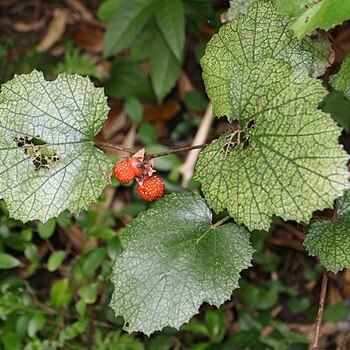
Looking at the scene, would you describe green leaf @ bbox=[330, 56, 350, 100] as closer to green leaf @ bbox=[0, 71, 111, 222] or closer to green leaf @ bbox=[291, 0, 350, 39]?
green leaf @ bbox=[291, 0, 350, 39]

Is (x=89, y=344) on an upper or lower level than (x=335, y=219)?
lower

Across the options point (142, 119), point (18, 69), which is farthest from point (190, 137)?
point (18, 69)

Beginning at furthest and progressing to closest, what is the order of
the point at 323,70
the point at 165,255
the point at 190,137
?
1. the point at 190,137
2. the point at 323,70
3. the point at 165,255

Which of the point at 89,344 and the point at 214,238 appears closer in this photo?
the point at 214,238

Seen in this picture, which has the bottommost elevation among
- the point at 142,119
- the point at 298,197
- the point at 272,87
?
the point at 142,119

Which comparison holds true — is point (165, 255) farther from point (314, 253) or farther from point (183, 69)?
point (183, 69)

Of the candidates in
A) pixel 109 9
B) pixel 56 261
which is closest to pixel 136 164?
pixel 56 261

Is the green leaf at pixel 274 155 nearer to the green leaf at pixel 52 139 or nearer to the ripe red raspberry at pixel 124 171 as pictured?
the ripe red raspberry at pixel 124 171

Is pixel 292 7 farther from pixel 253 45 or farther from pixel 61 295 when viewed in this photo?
pixel 61 295

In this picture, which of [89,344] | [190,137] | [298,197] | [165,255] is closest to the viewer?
[298,197]
